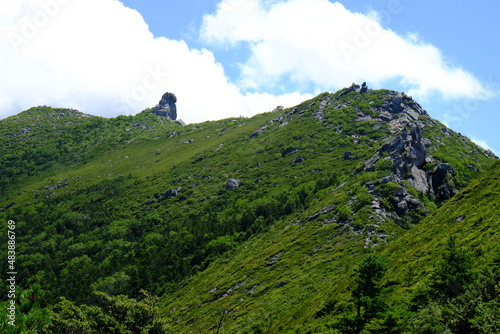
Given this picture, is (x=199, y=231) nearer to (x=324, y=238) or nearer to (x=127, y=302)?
(x=324, y=238)

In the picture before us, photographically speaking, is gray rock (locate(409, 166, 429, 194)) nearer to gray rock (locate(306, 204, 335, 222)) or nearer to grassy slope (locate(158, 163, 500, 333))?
gray rock (locate(306, 204, 335, 222))

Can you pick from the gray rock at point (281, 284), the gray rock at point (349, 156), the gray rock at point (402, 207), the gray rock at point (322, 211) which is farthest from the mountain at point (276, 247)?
the gray rock at point (281, 284)

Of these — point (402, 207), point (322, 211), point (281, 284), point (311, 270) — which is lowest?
point (281, 284)

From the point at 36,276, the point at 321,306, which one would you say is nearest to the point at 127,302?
the point at 321,306

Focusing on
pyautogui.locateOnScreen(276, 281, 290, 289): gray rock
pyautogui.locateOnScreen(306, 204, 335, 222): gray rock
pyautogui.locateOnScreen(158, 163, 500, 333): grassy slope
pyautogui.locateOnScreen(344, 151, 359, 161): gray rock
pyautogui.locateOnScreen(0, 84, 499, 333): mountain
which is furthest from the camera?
pyautogui.locateOnScreen(344, 151, 359, 161): gray rock

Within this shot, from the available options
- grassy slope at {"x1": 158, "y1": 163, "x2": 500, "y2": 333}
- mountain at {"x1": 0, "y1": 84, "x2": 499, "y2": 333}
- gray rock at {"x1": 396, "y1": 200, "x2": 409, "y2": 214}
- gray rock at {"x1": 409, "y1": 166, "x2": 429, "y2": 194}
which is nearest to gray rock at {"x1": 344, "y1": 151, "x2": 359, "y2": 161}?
mountain at {"x1": 0, "y1": 84, "x2": 499, "y2": 333}

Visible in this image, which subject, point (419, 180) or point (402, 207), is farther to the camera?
point (419, 180)

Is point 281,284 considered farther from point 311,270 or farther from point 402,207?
point 402,207

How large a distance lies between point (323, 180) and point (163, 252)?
249 feet

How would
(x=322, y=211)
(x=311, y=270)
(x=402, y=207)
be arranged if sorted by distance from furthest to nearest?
(x=322, y=211), (x=402, y=207), (x=311, y=270)

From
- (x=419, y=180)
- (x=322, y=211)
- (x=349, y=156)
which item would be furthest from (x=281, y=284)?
(x=349, y=156)

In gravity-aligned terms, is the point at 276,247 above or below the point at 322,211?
below

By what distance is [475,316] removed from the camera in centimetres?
2550

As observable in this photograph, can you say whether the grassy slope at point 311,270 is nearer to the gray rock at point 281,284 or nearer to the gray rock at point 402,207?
the gray rock at point 281,284
